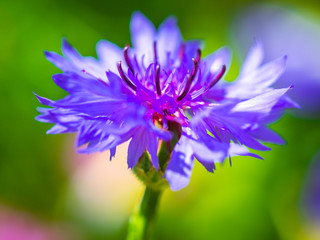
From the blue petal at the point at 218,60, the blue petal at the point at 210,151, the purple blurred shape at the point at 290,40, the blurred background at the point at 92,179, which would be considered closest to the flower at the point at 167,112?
the blue petal at the point at 210,151

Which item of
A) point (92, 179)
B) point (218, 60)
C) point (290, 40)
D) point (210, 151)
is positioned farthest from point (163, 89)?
point (290, 40)

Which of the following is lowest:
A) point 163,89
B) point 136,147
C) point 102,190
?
point 102,190

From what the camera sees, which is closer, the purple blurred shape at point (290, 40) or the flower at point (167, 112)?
the flower at point (167, 112)

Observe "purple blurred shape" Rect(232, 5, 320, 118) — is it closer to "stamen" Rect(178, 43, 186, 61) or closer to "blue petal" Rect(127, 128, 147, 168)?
"stamen" Rect(178, 43, 186, 61)

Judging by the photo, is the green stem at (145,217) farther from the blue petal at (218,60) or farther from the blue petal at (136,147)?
the blue petal at (218,60)

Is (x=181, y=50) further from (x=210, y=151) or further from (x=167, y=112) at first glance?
(x=210, y=151)

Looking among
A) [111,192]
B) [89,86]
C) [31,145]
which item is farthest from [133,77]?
[31,145]

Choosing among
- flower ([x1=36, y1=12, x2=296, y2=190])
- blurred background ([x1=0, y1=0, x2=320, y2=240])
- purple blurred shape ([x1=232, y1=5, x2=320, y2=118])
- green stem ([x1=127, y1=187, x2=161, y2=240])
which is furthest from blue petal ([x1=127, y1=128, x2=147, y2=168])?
purple blurred shape ([x1=232, y1=5, x2=320, y2=118])
